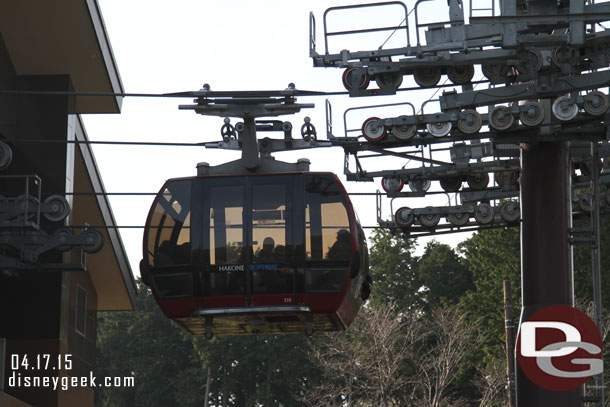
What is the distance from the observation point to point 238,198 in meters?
18.6

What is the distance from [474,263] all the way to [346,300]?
4461cm

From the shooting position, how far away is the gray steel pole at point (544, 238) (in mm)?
19734

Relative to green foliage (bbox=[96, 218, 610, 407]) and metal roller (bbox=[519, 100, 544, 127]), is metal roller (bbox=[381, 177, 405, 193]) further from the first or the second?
green foliage (bbox=[96, 218, 610, 407])

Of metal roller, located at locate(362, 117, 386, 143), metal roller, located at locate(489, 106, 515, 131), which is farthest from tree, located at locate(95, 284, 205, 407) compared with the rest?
metal roller, located at locate(489, 106, 515, 131)

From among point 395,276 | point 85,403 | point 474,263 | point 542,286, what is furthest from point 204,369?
point 542,286

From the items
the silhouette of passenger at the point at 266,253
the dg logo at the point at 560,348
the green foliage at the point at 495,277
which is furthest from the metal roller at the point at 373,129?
the green foliage at the point at 495,277

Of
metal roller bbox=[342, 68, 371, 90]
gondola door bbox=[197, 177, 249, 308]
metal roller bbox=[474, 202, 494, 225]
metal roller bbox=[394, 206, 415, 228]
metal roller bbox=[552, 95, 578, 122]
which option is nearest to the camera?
gondola door bbox=[197, 177, 249, 308]

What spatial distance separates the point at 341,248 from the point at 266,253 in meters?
1.19

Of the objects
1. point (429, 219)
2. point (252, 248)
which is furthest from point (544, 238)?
point (429, 219)

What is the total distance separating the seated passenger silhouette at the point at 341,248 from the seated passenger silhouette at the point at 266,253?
0.88 meters

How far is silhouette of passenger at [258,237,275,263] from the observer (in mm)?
18375

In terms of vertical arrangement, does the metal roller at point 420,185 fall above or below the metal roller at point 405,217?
above

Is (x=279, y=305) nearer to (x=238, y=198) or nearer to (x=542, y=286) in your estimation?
(x=238, y=198)

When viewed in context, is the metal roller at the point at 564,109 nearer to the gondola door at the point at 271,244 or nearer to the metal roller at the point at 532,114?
the metal roller at the point at 532,114
